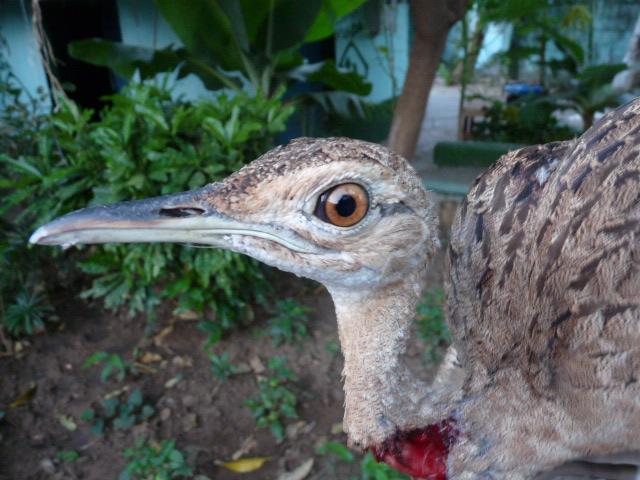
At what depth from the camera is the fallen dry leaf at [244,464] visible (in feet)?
8.38

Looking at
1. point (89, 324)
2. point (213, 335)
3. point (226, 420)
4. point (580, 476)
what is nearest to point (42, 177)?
point (89, 324)

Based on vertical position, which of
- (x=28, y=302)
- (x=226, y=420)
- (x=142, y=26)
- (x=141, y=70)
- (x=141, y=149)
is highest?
(x=142, y=26)

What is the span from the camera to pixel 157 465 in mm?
2422

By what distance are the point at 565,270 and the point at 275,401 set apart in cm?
184

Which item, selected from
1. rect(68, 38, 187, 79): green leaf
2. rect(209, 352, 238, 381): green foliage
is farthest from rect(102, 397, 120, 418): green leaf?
rect(68, 38, 187, 79): green leaf

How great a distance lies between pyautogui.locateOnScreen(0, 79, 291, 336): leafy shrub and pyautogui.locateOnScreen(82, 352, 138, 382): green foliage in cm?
32

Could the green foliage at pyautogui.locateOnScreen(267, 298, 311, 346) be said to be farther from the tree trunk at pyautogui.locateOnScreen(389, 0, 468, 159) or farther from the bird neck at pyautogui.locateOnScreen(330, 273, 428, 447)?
the bird neck at pyautogui.locateOnScreen(330, 273, 428, 447)

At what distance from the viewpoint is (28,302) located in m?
3.17

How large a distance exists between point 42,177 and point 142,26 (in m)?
2.68

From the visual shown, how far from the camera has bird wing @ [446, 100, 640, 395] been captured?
4.47ft

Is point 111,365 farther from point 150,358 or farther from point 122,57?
point 122,57

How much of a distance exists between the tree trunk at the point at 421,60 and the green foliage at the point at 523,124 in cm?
254

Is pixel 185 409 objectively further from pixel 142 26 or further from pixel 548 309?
pixel 142 26

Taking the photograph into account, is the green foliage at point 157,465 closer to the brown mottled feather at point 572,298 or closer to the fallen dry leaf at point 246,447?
the fallen dry leaf at point 246,447
